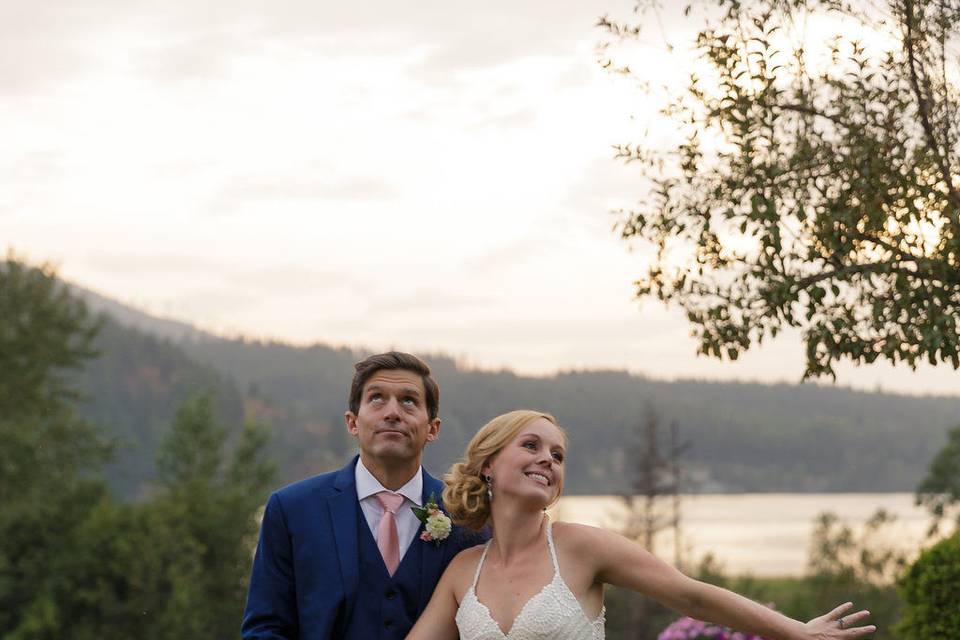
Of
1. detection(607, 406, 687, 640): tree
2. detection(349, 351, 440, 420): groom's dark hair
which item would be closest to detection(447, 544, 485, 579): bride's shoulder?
detection(349, 351, 440, 420): groom's dark hair

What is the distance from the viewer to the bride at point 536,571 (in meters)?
4.21

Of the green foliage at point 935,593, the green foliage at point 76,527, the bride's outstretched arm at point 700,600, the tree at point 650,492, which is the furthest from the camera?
the tree at point 650,492

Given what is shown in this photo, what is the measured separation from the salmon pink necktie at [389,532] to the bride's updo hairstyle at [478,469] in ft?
0.61

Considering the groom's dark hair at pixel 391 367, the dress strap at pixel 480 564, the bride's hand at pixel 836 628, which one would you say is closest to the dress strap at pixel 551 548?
the dress strap at pixel 480 564

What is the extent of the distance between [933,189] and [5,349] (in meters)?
35.6

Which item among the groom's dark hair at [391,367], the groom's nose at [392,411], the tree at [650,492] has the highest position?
the groom's dark hair at [391,367]

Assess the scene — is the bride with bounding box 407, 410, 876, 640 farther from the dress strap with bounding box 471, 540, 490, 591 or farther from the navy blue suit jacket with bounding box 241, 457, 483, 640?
the navy blue suit jacket with bounding box 241, 457, 483, 640

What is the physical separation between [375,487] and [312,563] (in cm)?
35

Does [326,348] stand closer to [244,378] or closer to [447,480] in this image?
[244,378]

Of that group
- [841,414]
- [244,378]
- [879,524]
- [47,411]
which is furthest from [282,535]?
[244,378]

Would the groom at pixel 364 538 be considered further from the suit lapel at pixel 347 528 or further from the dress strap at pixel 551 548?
the dress strap at pixel 551 548

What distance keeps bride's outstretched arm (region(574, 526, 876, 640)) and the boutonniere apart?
48 cm

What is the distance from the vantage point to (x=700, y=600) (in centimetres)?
420

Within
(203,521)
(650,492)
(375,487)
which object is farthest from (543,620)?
(650,492)
